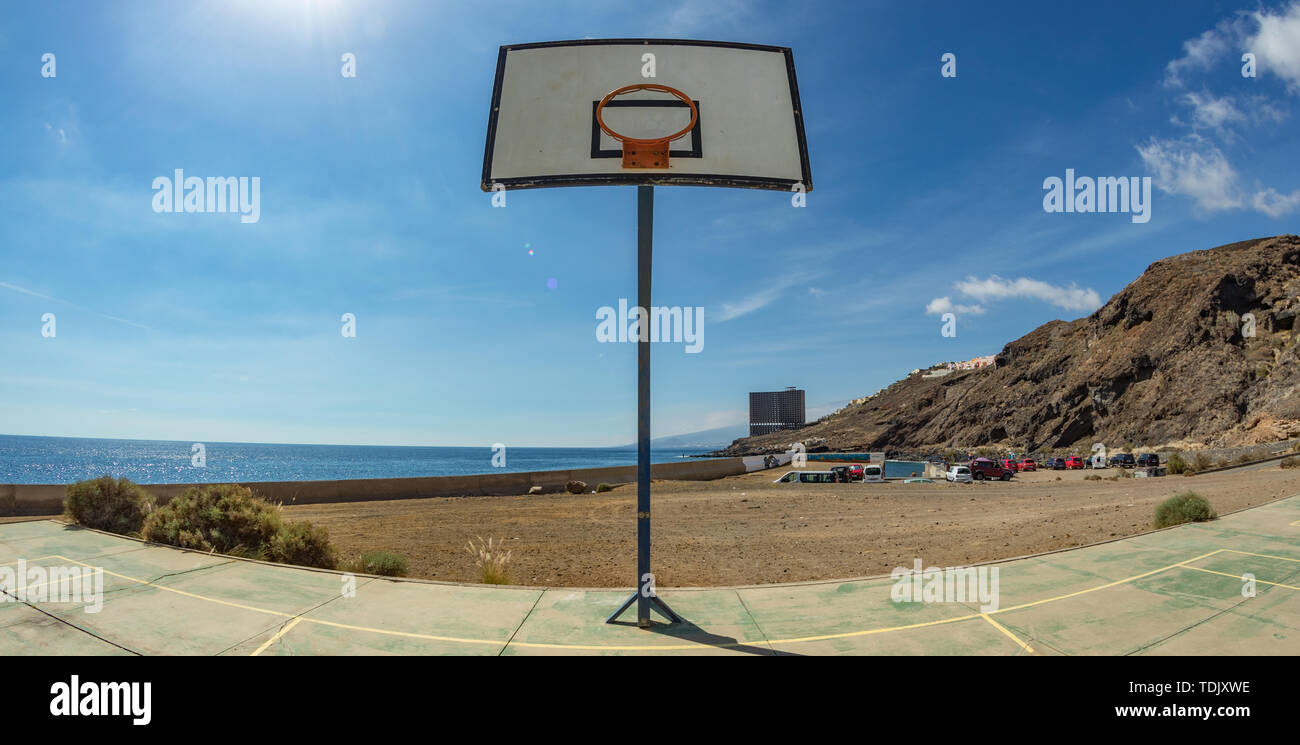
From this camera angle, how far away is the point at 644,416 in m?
6.45

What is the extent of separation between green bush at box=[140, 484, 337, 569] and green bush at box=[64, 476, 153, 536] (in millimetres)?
2742

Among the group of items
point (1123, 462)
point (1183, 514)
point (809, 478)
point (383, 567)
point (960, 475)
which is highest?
point (1183, 514)

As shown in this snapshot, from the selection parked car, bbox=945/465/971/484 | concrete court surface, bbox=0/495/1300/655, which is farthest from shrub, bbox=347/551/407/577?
parked car, bbox=945/465/971/484

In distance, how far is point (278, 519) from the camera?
11.2 metres

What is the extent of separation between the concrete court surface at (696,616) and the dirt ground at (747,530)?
2.65 m

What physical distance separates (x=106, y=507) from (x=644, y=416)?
14.5 meters

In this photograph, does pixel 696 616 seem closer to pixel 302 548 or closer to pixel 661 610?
pixel 661 610

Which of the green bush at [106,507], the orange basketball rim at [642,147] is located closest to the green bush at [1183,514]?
the orange basketball rim at [642,147]

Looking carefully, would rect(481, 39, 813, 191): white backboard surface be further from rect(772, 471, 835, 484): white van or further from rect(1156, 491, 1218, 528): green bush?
rect(772, 471, 835, 484): white van

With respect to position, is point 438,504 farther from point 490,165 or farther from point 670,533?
point 490,165

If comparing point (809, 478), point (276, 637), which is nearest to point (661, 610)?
point (276, 637)

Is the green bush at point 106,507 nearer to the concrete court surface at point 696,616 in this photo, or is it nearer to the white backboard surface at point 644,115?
the concrete court surface at point 696,616

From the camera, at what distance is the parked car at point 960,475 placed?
43.1m
